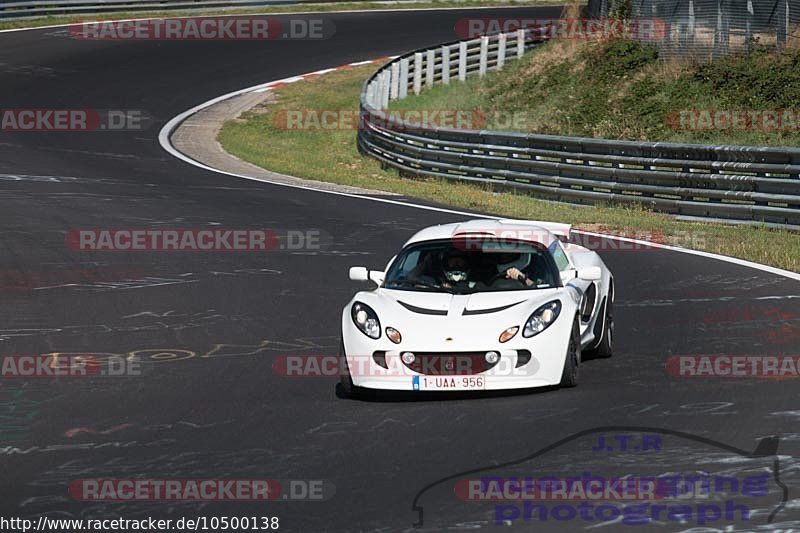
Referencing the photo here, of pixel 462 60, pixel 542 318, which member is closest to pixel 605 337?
pixel 542 318

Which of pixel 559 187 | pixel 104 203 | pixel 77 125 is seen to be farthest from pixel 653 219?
pixel 77 125

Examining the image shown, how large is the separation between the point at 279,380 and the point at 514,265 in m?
2.10

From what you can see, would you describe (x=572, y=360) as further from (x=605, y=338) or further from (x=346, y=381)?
(x=346, y=381)

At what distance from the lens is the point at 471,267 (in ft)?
35.2

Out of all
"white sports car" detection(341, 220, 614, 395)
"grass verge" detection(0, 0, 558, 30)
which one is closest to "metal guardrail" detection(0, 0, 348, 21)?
"grass verge" detection(0, 0, 558, 30)

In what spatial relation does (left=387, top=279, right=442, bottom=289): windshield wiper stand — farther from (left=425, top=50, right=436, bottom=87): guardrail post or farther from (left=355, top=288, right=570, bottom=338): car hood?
(left=425, top=50, right=436, bottom=87): guardrail post

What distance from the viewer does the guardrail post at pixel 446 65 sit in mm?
36019

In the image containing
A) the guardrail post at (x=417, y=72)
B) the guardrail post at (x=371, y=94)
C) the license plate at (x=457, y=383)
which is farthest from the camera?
the guardrail post at (x=417, y=72)

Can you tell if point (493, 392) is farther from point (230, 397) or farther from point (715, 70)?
point (715, 70)

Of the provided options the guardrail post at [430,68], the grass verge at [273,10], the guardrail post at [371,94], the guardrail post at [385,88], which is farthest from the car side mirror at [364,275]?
the grass verge at [273,10]

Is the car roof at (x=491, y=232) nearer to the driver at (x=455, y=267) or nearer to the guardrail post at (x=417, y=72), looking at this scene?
the driver at (x=455, y=267)

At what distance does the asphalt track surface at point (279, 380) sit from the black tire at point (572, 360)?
7.6 inches

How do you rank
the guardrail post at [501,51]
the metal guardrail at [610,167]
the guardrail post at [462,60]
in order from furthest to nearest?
1. the guardrail post at [501,51]
2. the guardrail post at [462,60]
3. the metal guardrail at [610,167]

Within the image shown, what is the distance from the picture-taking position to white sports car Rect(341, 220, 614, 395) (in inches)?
372
